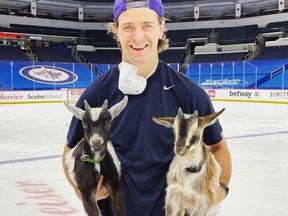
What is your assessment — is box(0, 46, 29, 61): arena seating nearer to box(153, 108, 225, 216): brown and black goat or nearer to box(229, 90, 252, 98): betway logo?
box(229, 90, 252, 98): betway logo

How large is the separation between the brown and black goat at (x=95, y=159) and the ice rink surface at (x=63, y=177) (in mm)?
1882

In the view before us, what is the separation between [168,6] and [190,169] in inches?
1283

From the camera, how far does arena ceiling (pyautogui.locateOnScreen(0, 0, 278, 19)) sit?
30359 millimetres

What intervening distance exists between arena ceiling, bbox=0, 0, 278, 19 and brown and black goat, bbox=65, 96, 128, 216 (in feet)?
100

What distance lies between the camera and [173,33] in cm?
3247

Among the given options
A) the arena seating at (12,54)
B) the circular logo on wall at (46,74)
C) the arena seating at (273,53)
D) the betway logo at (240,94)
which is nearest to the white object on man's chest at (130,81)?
the betway logo at (240,94)

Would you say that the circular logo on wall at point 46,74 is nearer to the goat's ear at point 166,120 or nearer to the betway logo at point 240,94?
the betway logo at point 240,94

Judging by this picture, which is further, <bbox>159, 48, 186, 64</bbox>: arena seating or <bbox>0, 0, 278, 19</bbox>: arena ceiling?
<bbox>0, 0, 278, 19</bbox>: arena ceiling

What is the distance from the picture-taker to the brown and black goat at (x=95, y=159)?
1.19 m

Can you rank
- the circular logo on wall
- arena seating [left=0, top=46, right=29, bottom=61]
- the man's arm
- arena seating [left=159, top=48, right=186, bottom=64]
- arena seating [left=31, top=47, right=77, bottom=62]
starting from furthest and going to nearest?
arena seating [left=159, top=48, right=186, bottom=64] < arena seating [left=31, top=47, right=77, bottom=62] < arena seating [left=0, top=46, right=29, bottom=61] < the circular logo on wall < the man's arm

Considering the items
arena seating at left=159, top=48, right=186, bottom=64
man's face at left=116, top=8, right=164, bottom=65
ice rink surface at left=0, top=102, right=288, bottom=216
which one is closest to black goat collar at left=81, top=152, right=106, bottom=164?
man's face at left=116, top=8, right=164, bottom=65

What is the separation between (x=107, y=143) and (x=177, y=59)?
29386 mm

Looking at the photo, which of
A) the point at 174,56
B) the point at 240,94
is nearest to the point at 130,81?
the point at 240,94

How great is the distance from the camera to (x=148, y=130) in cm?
126
